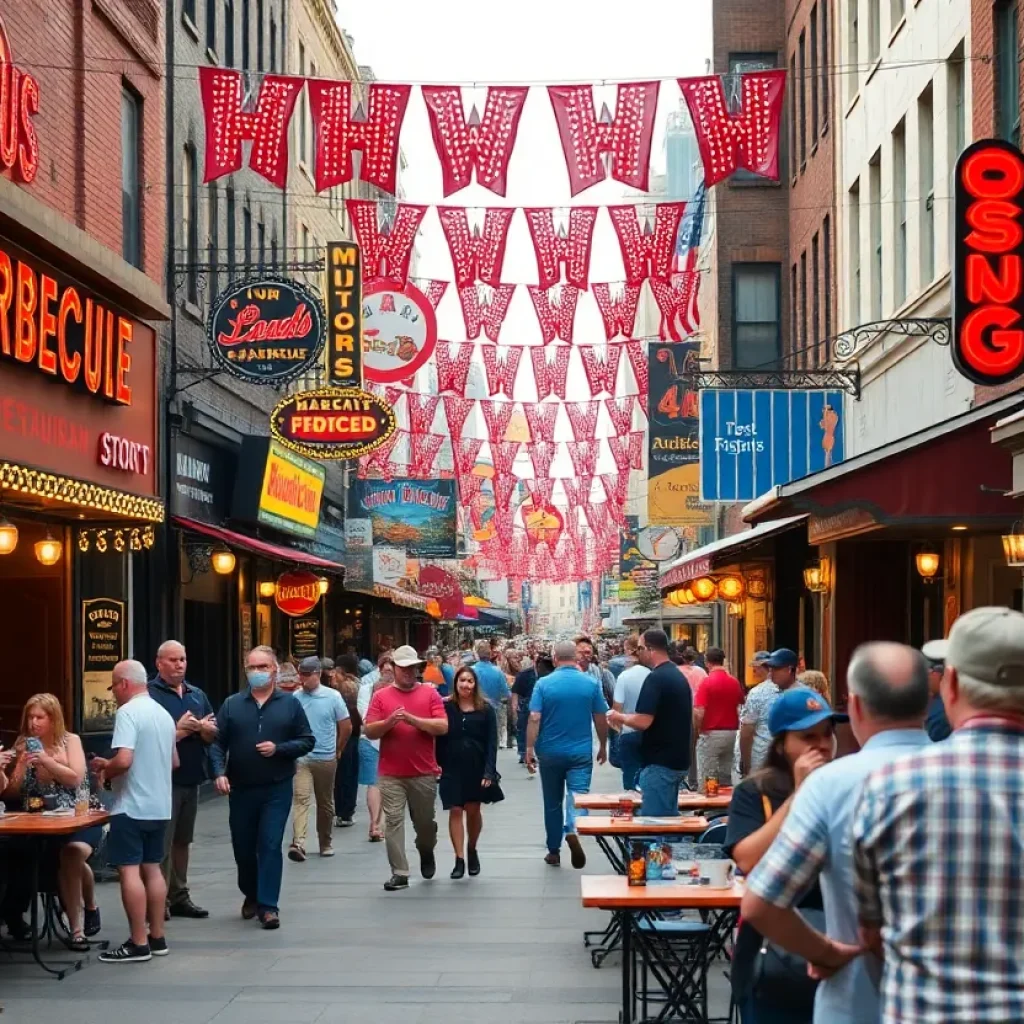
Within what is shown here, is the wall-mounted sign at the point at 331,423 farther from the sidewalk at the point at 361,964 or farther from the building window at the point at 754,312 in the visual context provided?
the building window at the point at 754,312

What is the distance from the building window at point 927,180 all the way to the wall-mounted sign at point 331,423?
727cm

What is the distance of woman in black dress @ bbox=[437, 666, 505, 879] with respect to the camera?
15.2 meters

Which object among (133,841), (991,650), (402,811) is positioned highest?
(991,650)

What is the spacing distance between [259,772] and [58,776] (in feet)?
5.80

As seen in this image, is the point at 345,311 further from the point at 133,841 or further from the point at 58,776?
the point at 133,841

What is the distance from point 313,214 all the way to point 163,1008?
29253 mm

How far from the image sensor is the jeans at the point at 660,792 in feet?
44.1

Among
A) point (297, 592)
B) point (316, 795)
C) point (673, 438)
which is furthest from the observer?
point (673, 438)

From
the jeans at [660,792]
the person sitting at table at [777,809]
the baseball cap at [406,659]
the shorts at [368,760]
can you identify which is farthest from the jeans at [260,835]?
the shorts at [368,760]

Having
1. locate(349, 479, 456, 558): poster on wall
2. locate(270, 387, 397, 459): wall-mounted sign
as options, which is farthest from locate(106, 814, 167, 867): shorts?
locate(349, 479, 456, 558): poster on wall

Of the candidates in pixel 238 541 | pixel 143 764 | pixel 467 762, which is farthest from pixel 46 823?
pixel 238 541

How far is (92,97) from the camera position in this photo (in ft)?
59.7

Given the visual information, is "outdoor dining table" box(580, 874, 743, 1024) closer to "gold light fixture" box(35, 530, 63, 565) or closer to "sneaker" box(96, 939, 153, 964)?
"sneaker" box(96, 939, 153, 964)

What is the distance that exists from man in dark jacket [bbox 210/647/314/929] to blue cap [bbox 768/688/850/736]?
22.9 feet
